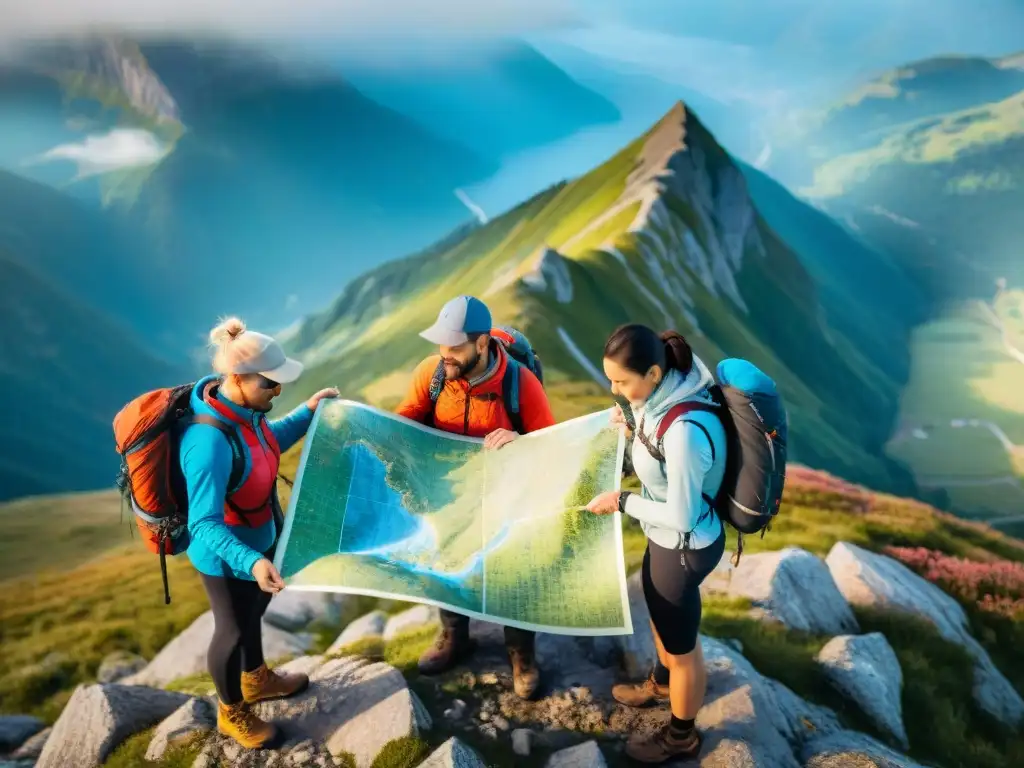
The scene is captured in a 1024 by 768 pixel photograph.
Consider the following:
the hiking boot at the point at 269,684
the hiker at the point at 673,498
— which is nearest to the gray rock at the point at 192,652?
the hiking boot at the point at 269,684

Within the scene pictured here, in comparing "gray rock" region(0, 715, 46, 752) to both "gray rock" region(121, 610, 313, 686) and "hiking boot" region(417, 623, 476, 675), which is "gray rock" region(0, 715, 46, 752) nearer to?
"gray rock" region(121, 610, 313, 686)

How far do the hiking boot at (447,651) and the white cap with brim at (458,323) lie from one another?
12.6 feet

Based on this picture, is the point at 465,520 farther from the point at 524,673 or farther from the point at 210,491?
the point at 210,491

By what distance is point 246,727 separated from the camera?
21.3ft

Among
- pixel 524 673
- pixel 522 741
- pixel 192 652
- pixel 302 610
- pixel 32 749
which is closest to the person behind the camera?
pixel 522 741

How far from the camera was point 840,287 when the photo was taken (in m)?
109

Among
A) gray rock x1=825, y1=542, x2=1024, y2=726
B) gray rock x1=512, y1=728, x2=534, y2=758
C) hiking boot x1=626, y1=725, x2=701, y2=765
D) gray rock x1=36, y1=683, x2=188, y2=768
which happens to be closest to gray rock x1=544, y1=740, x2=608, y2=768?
gray rock x1=512, y1=728, x2=534, y2=758

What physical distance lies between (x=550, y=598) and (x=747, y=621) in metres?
4.82

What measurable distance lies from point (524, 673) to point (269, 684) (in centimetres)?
297

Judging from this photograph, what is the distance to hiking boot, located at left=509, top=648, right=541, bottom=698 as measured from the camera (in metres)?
7.36

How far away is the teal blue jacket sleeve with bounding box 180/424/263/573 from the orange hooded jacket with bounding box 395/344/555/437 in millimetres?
2379

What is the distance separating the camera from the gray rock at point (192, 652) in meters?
13.0

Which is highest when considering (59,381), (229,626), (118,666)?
(59,381)

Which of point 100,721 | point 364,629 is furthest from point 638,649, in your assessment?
point 364,629
